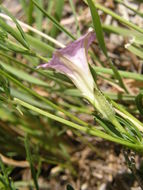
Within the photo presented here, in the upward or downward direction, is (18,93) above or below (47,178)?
above

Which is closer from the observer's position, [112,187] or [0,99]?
[0,99]

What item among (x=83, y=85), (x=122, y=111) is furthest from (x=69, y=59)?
(x=122, y=111)

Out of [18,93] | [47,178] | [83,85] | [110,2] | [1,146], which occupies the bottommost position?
[47,178]

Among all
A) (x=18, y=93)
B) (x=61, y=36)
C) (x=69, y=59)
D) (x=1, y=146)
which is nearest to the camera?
(x=69, y=59)

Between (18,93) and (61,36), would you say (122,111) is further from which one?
(61,36)

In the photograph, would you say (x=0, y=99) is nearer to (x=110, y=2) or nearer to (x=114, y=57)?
(x=114, y=57)

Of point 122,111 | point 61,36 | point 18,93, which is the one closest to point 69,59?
point 122,111

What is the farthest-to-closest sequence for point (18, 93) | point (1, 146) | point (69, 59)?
point (1, 146)
point (18, 93)
point (69, 59)
